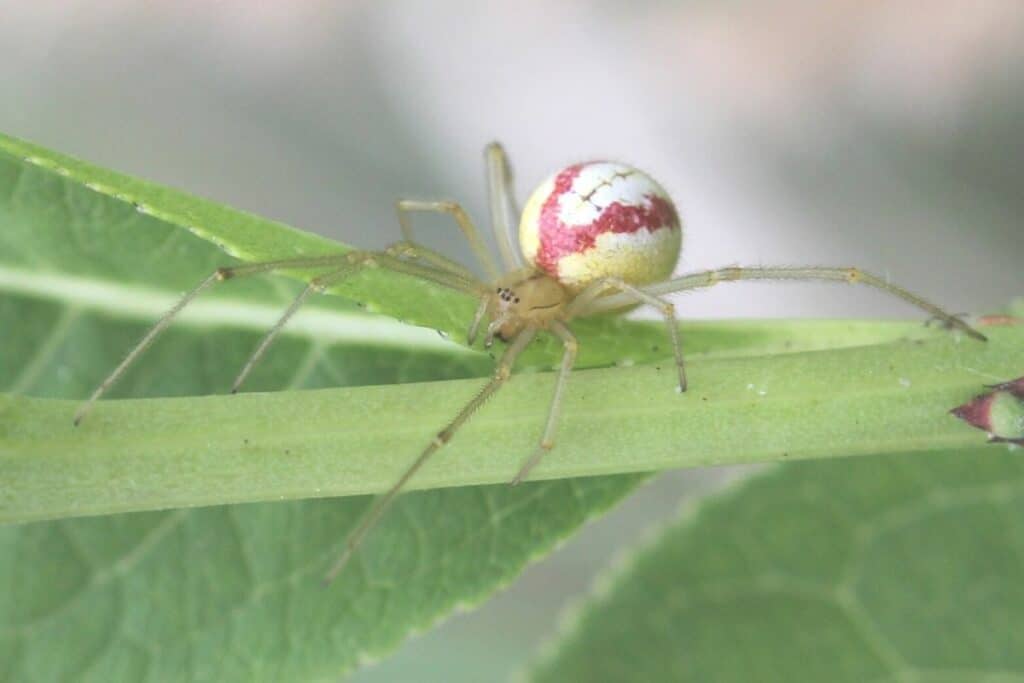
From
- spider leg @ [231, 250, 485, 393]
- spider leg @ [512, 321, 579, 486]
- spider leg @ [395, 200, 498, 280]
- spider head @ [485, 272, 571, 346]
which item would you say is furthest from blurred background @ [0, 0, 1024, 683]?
spider leg @ [512, 321, 579, 486]

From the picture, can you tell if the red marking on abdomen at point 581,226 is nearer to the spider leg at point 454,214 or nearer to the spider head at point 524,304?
the spider head at point 524,304

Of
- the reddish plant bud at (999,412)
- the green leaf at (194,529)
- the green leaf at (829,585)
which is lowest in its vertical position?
the green leaf at (829,585)

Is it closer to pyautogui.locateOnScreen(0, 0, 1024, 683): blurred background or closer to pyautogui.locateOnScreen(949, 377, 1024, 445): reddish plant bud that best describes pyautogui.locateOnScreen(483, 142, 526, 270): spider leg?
pyautogui.locateOnScreen(0, 0, 1024, 683): blurred background

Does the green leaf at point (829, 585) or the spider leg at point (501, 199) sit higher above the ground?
the spider leg at point (501, 199)

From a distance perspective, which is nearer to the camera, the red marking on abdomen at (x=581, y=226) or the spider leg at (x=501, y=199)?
the red marking on abdomen at (x=581, y=226)

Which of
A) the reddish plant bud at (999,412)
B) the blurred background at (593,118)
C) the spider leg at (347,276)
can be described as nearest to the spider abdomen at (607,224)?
the spider leg at (347,276)

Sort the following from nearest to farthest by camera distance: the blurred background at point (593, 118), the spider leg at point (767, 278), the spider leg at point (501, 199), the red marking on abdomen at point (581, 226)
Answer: the spider leg at point (767, 278), the red marking on abdomen at point (581, 226), the spider leg at point (501, 199), the blurred background at point (593, 118)

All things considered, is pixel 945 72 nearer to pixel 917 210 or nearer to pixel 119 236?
pixel 917 210
